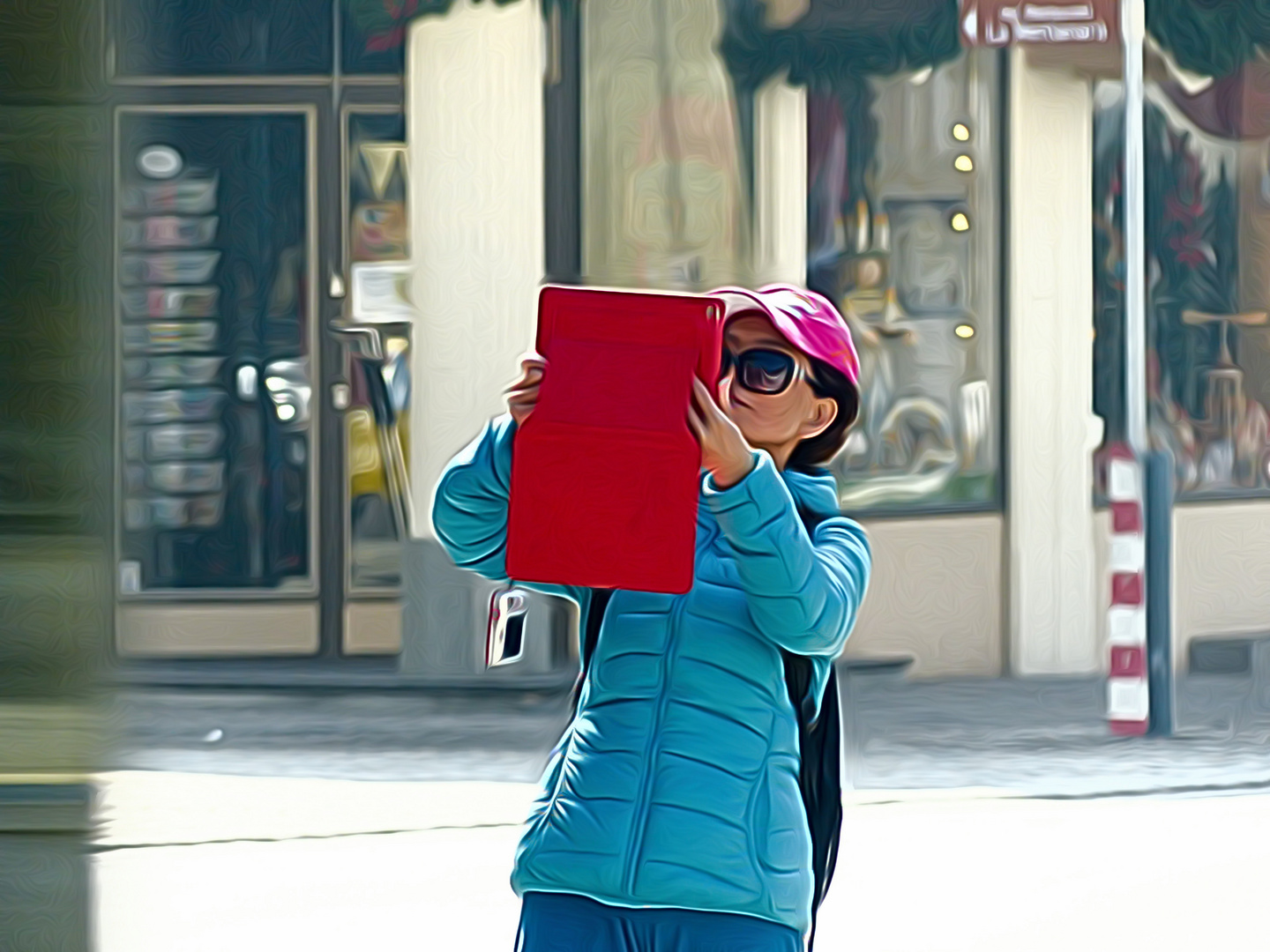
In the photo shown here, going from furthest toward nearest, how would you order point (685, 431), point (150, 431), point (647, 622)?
point (150, 431)
point (647, 622)
point (685, 431)

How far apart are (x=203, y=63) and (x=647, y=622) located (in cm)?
550

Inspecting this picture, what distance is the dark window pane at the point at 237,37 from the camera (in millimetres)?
6984

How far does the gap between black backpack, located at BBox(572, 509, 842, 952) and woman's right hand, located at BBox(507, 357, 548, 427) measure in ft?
0.75

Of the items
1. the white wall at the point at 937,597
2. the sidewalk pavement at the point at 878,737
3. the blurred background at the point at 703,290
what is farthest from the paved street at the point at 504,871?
the white wall at the point at 937,597

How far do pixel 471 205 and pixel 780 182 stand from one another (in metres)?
1.07

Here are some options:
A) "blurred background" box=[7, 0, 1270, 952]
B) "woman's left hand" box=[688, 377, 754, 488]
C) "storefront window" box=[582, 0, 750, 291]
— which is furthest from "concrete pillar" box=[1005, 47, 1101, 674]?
"woman's left hand" box=[688, 377, 754, 488]

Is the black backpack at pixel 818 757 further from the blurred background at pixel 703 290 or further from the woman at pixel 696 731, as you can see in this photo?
the blurred background at pixel 703 290

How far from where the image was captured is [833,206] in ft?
23.4

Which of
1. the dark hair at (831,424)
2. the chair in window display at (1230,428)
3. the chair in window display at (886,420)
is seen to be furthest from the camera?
the chair in window display at (1230,428)

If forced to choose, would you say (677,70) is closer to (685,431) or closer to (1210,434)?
(1210,434)

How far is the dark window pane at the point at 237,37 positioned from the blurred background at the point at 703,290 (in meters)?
0.01

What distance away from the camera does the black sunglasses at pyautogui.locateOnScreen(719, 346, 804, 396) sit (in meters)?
2.08

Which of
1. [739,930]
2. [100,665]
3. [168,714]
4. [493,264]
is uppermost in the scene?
[493,264]

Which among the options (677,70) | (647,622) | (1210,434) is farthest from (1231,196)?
(647,622)
